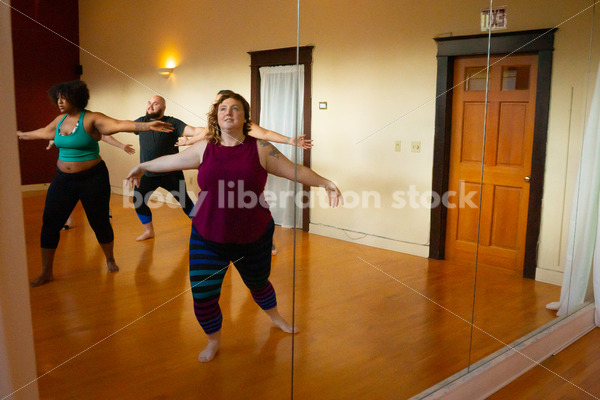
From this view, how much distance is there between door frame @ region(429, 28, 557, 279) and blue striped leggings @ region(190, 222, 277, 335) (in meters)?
0.97

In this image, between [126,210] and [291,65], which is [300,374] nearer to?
[126,210]

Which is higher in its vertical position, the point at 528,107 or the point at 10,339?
the point at 528,107

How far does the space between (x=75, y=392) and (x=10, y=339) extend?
9.4 inches

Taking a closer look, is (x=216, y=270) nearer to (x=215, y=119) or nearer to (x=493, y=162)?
(x=215, y=119)

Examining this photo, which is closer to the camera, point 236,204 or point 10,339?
point 10,339

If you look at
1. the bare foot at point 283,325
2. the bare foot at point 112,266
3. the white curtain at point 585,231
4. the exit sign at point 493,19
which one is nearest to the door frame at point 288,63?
the bare foot at point 283,325

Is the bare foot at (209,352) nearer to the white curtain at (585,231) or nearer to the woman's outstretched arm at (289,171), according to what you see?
the woman's outstretched arm at (289,171)

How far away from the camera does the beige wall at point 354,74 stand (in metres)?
1.52

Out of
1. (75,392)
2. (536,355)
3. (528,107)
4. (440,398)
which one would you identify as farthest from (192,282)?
(536,355)

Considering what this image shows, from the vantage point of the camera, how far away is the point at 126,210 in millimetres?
1557

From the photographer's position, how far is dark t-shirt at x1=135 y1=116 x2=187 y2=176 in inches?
60.7

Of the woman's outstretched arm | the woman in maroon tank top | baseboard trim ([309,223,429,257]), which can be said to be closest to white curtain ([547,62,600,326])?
baseboard trim ([309,223,429,257])

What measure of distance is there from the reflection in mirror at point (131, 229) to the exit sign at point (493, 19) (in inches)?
50.5

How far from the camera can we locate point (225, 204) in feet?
5.66
